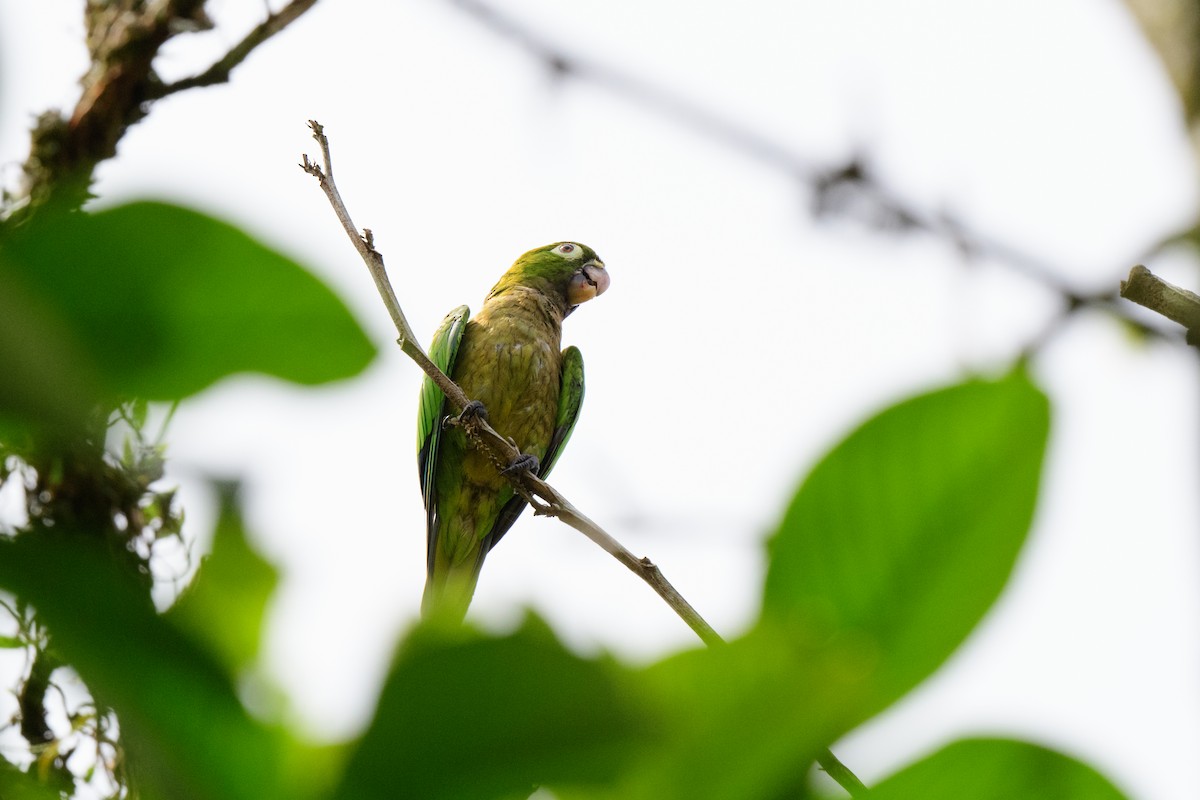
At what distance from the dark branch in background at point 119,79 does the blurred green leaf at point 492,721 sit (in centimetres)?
157

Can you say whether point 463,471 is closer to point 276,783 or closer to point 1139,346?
point 1139,346

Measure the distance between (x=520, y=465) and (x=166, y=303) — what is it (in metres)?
3.37

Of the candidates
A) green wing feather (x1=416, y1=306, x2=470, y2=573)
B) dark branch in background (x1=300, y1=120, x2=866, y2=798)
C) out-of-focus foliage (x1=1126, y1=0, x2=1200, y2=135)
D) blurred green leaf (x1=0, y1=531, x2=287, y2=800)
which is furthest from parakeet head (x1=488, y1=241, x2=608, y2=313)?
blurred green leaf (x1=0, y1=531, x2=287, y2=800)

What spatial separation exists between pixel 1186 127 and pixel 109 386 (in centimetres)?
154

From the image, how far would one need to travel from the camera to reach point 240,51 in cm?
216

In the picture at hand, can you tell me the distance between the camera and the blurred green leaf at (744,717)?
0.48m

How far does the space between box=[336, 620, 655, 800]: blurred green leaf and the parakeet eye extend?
5333 millimetres

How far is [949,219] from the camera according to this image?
67.7 inches

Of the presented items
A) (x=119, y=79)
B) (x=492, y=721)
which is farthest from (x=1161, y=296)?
(x=119, y=79)

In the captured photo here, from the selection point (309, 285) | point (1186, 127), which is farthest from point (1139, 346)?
point (309, 285)

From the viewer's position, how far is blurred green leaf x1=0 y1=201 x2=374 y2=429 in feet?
1.73

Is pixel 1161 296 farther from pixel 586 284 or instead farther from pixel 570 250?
→ pixel 570 250

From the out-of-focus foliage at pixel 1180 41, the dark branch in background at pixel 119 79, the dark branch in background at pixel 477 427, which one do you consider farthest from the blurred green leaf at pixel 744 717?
the dark branch in background at pixel 119 79

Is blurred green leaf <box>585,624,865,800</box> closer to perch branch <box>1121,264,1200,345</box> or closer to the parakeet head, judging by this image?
perch branch <box>1121,264,1200,345</box>
